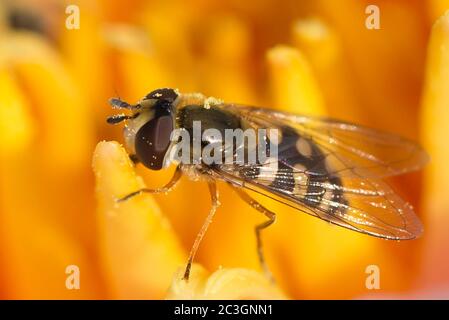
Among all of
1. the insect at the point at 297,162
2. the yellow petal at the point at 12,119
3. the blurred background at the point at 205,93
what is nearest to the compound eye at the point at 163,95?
the insect at the point at 297,162

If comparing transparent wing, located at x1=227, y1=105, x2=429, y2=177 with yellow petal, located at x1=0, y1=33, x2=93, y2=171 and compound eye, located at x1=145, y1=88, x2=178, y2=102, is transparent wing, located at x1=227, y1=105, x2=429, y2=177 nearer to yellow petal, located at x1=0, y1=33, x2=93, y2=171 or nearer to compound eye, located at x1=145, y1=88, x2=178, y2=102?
compound eye, located at x1=145, y1=88, x2=178, y2=102

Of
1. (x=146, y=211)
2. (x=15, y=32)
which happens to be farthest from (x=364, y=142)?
(x=15, y=32)

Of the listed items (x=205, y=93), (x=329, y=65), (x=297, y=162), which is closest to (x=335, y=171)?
(x=297, y=162)

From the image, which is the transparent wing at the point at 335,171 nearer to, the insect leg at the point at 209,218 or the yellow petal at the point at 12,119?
the insect leg at the point at 209,218

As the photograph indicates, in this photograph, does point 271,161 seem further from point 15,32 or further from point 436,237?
point 15,32

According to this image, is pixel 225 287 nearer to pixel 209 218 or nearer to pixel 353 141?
pixel 209 218

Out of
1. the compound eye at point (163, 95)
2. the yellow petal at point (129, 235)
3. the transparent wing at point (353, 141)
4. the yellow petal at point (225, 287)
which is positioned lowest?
the yellow petal at point (225, 287)

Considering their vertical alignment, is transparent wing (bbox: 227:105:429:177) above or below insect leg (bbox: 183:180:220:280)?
above

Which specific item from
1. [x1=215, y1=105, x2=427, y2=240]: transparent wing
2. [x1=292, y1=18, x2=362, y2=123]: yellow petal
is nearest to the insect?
[x1=215, y1=105, x2=427, y2=240]: transparent wing
